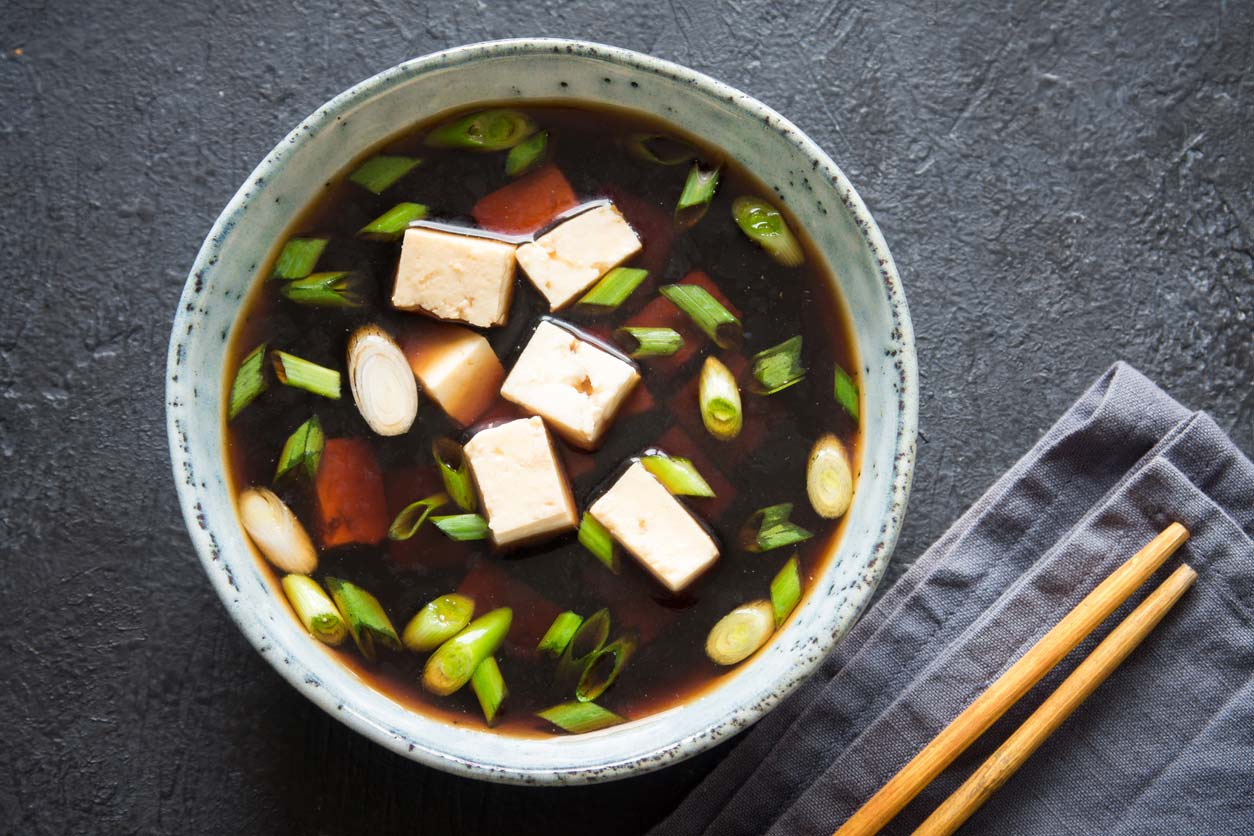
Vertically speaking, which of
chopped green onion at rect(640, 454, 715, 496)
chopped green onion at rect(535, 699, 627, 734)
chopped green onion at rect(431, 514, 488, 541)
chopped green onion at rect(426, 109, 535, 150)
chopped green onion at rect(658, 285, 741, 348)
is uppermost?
chopped green onion at rect(426, 109, 535, 150)

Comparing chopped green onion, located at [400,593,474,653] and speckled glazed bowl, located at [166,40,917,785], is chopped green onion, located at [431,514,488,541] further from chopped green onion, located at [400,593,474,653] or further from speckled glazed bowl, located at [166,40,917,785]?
speckled glazed bowl, located at [166,40,917,785]

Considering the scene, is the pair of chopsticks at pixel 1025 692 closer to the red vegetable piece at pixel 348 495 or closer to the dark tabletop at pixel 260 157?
the dark tabletop at pixel 260 157

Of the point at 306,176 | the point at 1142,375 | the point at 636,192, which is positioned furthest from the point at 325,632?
the point at 1142,375

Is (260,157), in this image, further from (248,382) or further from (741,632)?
(741,632)

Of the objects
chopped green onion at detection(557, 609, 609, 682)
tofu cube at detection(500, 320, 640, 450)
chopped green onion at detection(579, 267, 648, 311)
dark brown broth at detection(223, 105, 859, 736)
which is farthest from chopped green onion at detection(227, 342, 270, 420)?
chopped green onion at detection(557, 609, 609, 682)

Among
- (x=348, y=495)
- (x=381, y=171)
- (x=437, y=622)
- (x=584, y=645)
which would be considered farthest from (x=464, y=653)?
(x=381, y=171)

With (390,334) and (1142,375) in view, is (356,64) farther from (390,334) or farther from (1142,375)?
(1142,375)
